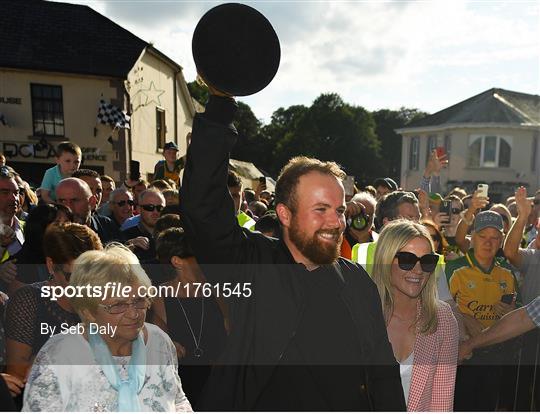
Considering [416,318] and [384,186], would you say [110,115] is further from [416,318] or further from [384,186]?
[416,318]

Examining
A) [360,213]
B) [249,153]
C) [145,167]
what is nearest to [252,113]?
[249,153]

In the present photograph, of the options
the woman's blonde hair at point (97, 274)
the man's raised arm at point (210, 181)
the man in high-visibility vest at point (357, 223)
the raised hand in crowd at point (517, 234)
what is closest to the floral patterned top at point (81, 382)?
the woman's blonde hair at point (97, 274)

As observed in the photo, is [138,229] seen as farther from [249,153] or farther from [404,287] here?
[249,153]

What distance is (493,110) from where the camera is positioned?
2836 centimetres

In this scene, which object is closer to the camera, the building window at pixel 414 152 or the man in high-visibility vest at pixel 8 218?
the man in high-visibility vest at pixel 8 218

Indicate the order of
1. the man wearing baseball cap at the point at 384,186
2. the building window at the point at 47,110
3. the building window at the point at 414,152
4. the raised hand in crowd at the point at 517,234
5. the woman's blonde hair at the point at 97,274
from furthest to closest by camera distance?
1. the building window at the point at 414,152
2. the building window at the point at 47,110
3. the man wearing baseball cap at the point at 384,186
4. the raised hand in crowd at the point at 517,234
5. the woman's blonde hair at the point at 97,274

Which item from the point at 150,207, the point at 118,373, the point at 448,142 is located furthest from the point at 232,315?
the point at 448,142

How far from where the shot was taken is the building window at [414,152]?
3083cm

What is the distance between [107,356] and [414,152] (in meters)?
31.0

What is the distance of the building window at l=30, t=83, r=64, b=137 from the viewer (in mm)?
16328

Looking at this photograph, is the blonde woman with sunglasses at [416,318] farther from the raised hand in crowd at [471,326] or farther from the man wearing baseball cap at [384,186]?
the man wearing baseball cap at [384,186]

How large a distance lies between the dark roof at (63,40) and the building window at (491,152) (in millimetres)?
19905

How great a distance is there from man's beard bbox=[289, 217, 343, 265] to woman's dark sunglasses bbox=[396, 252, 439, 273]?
0.69 meters

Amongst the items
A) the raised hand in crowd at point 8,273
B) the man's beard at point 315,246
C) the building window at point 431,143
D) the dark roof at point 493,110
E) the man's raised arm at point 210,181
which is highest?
the dark roof at point 493,110
